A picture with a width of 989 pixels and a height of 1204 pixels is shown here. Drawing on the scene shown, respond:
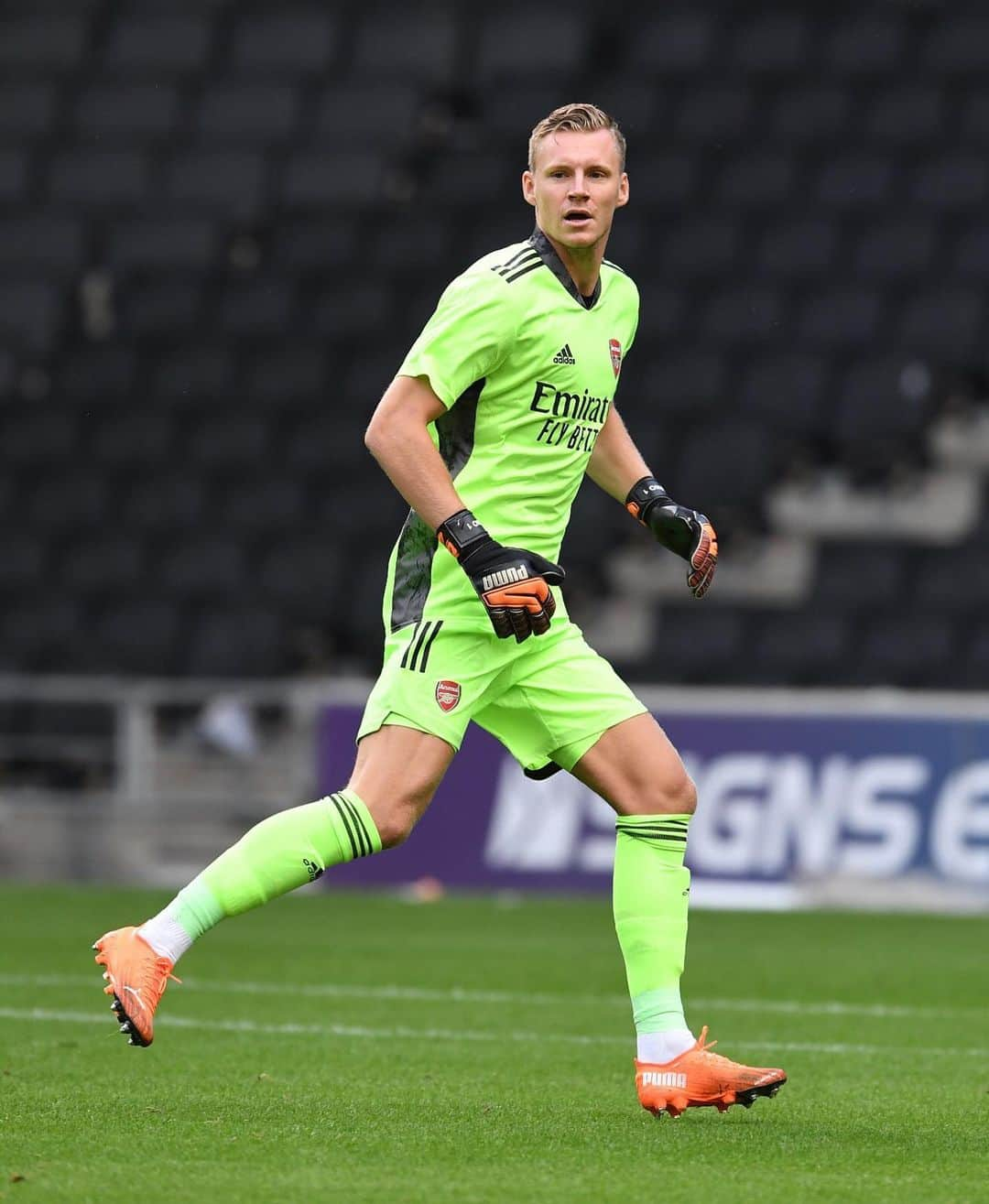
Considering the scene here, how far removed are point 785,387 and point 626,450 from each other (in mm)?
9703

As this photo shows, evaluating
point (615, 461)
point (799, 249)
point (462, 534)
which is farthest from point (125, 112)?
point (462, 534)

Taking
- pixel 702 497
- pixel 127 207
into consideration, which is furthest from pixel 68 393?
pixel 702 497

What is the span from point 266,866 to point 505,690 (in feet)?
2.03

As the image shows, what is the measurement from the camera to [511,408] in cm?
466

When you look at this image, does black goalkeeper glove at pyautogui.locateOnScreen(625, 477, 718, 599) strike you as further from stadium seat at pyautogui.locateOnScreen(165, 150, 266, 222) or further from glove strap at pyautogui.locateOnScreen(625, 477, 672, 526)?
stadium seat at pyautogui.locateOnScreen(165, 150, 266, 222)

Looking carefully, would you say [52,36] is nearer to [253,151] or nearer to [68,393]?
[253,151]

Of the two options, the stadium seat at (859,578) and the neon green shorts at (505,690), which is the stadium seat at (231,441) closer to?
the stadium seat at (859,578)

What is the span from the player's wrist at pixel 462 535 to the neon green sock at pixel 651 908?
69cm

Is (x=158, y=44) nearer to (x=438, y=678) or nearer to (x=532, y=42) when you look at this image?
(x=532, y=42)

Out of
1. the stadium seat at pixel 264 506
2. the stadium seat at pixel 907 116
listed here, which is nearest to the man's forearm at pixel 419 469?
the stadium seat at pixel 264 506

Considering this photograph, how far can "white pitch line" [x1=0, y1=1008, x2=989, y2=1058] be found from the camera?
19.6 ft

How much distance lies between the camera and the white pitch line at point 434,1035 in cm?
596

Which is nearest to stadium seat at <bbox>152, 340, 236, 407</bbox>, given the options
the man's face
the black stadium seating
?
the black stadium seating

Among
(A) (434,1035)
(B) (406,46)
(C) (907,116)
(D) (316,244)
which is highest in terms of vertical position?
(B) (406,46)
